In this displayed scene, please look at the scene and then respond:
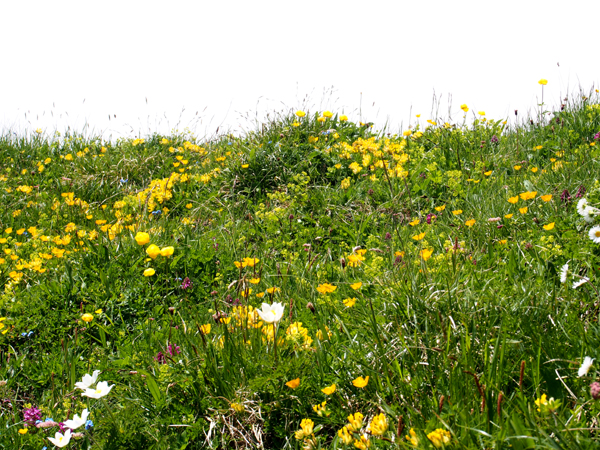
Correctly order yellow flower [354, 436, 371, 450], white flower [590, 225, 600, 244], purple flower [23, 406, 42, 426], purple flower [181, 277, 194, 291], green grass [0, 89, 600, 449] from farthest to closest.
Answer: purple flower [181, 277, 194, 291] → white flower [590, 225, 600, 244] → purple flower [23, 406, 42, 426] → green grass [0, 89, 600, 449] → yellow flower [354, 436, 371, 450]

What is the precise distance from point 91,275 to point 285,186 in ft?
7.33

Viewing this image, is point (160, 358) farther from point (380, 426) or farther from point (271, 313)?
point (380, 426)

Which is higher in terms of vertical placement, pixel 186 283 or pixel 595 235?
pixel 595 235

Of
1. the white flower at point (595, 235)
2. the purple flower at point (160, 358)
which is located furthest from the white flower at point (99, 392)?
the white flower at point (595, 235)

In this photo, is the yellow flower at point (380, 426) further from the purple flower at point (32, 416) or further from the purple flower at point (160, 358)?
the purple flower at point (32, 416)

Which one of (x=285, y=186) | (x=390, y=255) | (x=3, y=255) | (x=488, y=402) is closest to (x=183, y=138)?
(x=285, y=186)

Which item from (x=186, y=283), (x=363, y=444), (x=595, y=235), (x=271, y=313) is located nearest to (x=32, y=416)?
(x=186, y=283)

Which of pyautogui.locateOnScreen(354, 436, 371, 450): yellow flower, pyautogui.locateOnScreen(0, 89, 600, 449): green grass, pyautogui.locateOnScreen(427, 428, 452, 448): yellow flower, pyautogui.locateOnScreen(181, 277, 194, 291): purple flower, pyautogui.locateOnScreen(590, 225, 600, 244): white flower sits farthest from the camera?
pyautogui.locateOnScreen(181, 277, 194, 291): purple flower

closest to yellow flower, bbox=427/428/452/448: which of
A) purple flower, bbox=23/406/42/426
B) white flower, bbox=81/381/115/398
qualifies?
white flower, bbox=81/381/115/398

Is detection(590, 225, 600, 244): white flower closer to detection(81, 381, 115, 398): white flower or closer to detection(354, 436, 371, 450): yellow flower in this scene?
detection(354, 436, 371, 450): yellow flower

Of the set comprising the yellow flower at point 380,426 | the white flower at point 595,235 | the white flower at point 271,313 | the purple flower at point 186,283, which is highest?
the white flower at point 595,235

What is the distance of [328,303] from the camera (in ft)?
7.65

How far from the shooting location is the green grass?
1810mm

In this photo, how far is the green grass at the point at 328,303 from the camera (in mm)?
1810
